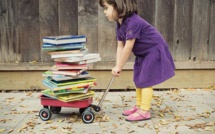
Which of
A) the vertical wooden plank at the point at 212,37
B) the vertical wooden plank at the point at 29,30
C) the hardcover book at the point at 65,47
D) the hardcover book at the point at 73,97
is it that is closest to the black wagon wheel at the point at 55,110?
the hardcover book at the point at 73,97

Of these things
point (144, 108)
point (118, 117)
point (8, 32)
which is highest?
point (8, 32)

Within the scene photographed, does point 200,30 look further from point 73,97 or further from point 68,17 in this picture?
point 73,97

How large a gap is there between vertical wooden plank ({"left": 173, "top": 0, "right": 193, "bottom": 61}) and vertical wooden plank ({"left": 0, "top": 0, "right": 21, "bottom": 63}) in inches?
85.0

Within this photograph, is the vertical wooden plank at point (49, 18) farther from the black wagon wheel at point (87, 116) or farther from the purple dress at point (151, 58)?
the black wagon wheel at point (87, 116)

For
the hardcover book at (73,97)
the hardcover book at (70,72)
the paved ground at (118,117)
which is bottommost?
the paved ground at (118,117)

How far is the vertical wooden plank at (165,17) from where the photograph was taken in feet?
15.6

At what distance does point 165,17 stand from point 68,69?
6.12 feet

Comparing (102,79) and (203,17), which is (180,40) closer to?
(203,17)

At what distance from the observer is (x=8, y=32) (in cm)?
474

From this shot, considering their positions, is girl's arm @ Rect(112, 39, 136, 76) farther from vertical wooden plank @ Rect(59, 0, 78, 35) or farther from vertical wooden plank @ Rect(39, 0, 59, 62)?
vertical wooden plank @ Rect(39, 0, 59, 62)

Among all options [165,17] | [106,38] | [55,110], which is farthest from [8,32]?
[165,17]

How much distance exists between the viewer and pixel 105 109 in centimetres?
399

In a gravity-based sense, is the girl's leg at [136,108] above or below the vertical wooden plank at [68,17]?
below

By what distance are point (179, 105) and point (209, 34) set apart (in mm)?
1263
